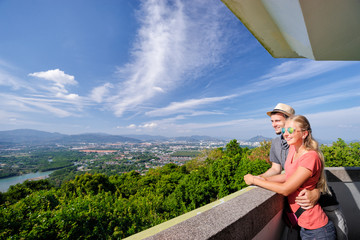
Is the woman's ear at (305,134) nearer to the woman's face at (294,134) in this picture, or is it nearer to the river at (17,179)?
the woman's face at (294,134)

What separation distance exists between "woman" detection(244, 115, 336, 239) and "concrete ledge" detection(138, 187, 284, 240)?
0.65 ft

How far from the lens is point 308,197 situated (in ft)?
4.69

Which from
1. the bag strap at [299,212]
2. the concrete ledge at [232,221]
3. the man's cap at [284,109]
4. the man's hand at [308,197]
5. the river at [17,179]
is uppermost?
the man's cap at [284,109]

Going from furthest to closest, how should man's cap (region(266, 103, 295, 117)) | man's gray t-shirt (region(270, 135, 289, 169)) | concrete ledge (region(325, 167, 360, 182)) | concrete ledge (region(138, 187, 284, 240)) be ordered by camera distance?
concrete ledge (region(325, 167, 360, 182)) < man's cap (region(266, 103, 295, 117)) < man's gray t-shirt (region(270, 135, 289, 169)) < concrete ledge (region(138, 187, 284, 240))

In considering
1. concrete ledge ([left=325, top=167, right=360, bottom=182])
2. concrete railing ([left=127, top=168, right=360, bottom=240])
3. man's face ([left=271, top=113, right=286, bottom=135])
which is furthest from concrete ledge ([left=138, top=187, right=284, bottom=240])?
concrete ledge ([left=325, top=167, right=360, bottom=182])

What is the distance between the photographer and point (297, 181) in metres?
1.39

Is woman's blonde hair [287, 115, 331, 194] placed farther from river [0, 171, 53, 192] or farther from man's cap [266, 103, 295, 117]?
river [0, 171, 53, 192]

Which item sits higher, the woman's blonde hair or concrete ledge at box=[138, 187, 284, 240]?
the woman's blonde hair

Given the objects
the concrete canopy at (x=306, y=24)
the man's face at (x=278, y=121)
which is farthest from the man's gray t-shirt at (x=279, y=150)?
the concrete canopy at (x=306, y=24)

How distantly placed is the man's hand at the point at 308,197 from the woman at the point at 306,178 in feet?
0.13

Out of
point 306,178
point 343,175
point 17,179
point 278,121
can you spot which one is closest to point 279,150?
point 278,121

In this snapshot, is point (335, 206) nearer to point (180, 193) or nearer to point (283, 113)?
point (283, 113)

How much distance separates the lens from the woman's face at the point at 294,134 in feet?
5.35

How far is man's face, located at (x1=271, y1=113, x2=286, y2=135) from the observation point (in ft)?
8.25
